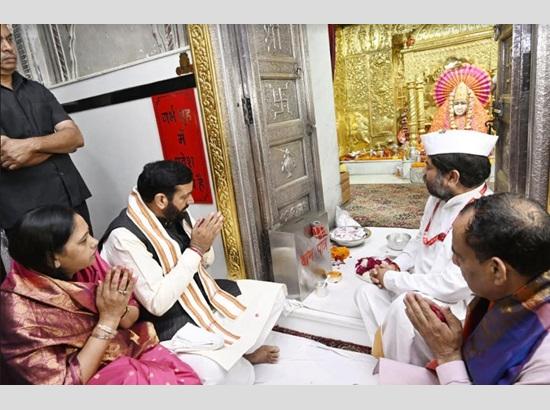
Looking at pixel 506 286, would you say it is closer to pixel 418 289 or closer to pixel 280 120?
pixel 418 289

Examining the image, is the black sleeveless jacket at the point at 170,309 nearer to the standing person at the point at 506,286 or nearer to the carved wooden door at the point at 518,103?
the standing person at the point at 506,286

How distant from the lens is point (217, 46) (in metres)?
1.68

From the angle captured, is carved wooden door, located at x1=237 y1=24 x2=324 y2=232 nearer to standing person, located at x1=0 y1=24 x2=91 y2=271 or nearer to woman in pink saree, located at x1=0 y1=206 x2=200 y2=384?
standing person, located at x1=0 y1=24 x2=91 y2=271

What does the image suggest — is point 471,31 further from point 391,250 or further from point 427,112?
point 391,250

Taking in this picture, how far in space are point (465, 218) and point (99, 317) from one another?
1.02 metres

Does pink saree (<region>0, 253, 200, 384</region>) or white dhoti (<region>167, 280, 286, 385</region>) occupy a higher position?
pink saree (<region>0, 253, 200, 384</region>)

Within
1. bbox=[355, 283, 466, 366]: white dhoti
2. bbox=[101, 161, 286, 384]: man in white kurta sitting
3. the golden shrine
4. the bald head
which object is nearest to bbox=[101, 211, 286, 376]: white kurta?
bbox=[101, 161, 286, 384]: man in white kurta sitting

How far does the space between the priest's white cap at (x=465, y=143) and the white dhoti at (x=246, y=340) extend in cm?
91

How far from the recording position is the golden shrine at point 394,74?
4.82 meters

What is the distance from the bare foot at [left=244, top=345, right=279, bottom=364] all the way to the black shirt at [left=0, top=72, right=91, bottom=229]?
3.07ft

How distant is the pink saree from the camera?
946mm

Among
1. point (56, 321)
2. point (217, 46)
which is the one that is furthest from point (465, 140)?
point (56, 321)

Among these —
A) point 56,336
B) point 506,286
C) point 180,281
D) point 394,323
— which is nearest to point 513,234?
point 506,286

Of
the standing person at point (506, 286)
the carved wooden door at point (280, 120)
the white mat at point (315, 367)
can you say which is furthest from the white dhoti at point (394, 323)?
the carved wooden door at point (280, 120)
